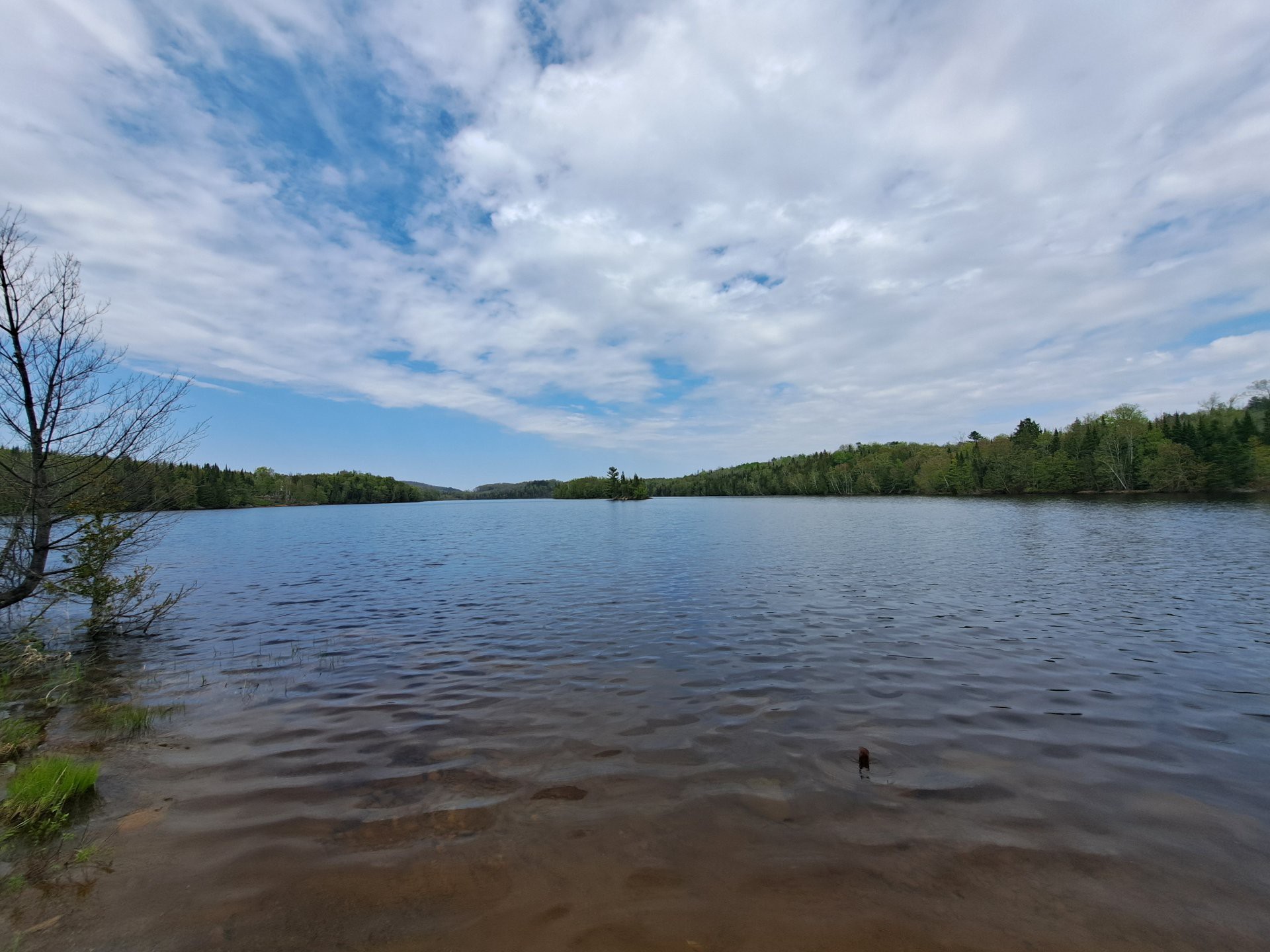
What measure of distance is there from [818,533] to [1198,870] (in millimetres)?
40704

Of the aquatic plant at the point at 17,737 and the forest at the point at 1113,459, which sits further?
the forest at the point at 1113,459

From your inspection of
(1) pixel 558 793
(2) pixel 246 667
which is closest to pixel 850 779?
(1) pixel 558 793

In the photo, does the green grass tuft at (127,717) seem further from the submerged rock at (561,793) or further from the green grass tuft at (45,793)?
the submerged rock at (561,793)

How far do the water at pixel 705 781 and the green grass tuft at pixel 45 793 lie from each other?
41cm

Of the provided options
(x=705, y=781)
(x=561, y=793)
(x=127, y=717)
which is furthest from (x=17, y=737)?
(x=705, y=781)

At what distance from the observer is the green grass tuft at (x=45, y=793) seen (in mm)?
5441

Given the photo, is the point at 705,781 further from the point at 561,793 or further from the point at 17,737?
the point at 17,737

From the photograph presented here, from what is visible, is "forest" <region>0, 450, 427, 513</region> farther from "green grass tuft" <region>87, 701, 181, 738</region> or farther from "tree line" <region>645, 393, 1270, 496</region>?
"tree line" <region>645, 393, 1270, 496</region>

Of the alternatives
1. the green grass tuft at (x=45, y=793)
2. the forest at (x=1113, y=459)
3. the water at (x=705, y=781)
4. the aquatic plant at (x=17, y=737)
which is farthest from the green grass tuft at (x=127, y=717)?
the forest at (x=1113, y=459)

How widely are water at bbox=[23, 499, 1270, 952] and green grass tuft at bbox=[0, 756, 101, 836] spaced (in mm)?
415

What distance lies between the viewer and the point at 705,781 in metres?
6.60

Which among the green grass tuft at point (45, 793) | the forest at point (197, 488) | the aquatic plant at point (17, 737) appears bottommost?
the aquatic plant at point (17, 737)

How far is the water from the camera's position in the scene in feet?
14.2

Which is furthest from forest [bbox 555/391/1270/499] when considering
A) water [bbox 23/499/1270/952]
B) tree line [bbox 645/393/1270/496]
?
water [bbox 23/499/1270/952]
